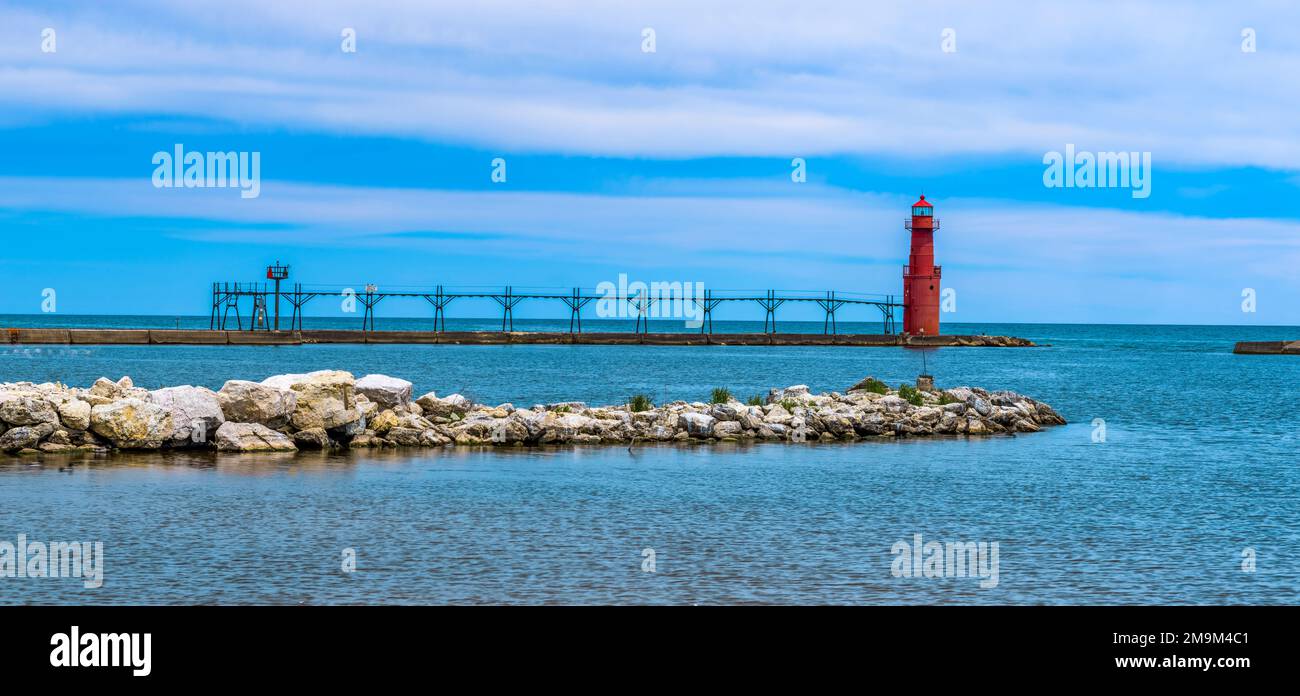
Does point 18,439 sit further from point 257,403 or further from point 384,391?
point 384,391

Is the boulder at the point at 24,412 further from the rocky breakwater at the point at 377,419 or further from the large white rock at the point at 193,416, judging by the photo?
the large white rock at the point at 193,416

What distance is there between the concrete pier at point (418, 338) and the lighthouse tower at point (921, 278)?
2323 millimetres

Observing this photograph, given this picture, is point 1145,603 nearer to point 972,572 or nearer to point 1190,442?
point 972,572

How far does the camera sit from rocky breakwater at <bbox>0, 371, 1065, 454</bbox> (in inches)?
922

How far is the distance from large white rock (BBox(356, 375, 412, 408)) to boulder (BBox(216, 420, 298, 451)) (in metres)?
2.52

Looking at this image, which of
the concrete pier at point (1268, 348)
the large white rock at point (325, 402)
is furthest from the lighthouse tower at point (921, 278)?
the large white rock at point (325, 402)

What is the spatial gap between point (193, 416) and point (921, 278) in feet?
247

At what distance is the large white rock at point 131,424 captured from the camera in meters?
23.3

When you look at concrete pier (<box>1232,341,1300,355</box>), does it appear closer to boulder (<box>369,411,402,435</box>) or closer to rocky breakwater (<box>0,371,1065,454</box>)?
rocky breakwater (<box>0,371,1065,454</box>)

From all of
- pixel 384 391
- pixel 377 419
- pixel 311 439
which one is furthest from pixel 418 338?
A: pixel 311 439

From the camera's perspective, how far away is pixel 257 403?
2427 centimetres

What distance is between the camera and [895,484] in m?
20.9

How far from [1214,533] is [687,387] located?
117 feet

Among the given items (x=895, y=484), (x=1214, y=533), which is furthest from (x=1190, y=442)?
(x=1214, y=533)
